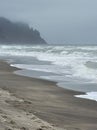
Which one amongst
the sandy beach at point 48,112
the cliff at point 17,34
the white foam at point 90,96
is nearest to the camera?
the sandy beach at point 48,112

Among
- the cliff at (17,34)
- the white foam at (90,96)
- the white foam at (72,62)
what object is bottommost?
the white foam at (90,96)

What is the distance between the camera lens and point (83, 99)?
41.6ft

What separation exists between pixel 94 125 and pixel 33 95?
4713 millimetres

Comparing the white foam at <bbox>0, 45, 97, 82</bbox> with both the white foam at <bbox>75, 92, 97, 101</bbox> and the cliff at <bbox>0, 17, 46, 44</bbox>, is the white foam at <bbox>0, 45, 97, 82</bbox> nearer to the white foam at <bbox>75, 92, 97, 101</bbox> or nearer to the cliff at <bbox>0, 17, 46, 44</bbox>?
the white foam at <bbox>75, 92, 97, 101</bbox>

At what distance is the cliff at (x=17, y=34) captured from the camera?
18327 centimetres

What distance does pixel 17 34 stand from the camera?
7431 inches

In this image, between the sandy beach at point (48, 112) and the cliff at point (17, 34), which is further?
the cliff at point (17, 34)

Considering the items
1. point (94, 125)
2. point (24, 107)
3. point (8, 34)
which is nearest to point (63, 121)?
point (94, 125)

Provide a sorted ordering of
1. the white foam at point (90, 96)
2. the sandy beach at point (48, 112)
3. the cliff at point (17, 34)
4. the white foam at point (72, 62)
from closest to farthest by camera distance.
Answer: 1. the sandy beach at point (48, 112)
2. the white foam at point (90, 96)
3. the white foam at point (72, 62)
4. the cliff at point (17, 34)

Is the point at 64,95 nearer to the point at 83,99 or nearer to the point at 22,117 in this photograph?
the point at 83,99

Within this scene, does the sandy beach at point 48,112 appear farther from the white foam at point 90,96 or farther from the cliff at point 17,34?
the cliff at point 17,34

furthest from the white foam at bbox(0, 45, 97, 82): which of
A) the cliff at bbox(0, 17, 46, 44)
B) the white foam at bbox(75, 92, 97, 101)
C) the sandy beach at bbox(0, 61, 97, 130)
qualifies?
the cliff at bbox(0, 17, 46, 44)

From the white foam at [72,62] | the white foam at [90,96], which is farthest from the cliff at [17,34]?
the white foam at [90,96]

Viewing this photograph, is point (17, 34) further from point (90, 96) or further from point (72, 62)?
point (90, 96)
